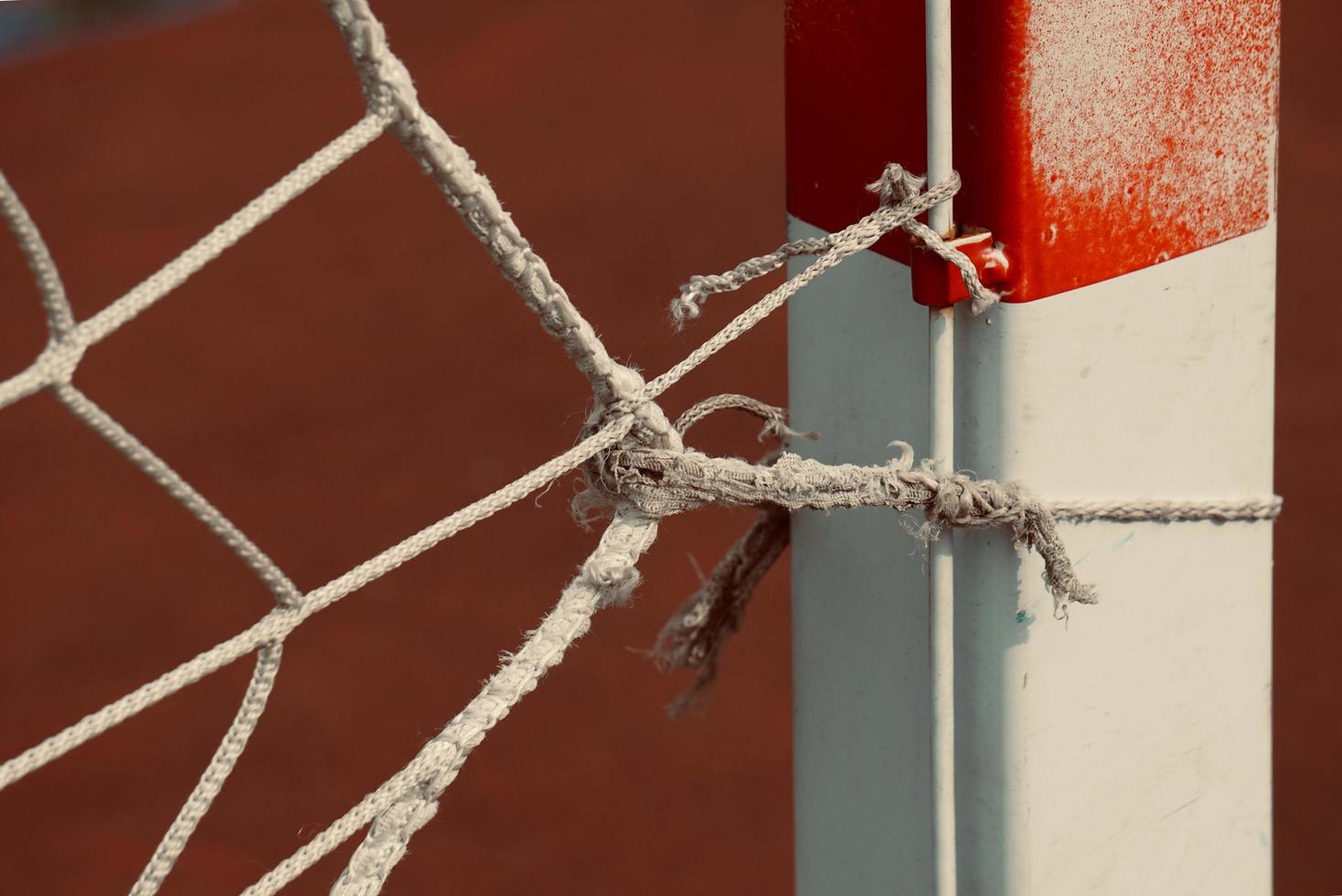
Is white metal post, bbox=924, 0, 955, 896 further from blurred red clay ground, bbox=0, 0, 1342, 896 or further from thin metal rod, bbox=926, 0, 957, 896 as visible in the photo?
blurred red clay ground, bbox=0, 0, 1342, 896

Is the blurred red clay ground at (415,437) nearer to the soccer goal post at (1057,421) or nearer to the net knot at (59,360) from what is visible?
the soccer goal post at (1057,421)

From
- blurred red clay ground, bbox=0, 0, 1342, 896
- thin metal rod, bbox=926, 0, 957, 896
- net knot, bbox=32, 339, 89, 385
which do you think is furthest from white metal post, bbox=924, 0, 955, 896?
blurred red clay ground, bbox=0, 0, 1342, 896

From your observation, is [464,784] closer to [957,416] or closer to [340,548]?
[340,548]

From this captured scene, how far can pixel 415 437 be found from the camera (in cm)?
357

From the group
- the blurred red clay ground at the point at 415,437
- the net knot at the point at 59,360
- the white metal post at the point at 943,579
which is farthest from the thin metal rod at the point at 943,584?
the blurred red clay ground at the point at 415,437

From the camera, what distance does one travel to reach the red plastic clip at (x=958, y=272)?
726 millimetres

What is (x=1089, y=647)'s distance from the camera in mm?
788

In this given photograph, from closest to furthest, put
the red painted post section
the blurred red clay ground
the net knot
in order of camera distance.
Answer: the net knot < the red painted post section < the blurred red clay ground

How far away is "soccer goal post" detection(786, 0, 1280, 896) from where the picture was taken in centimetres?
73

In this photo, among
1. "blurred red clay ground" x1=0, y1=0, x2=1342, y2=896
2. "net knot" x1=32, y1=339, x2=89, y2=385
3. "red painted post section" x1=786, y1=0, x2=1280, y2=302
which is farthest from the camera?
"blurred red clay ground" x1=0, y1=0, x2=1342, y2=896

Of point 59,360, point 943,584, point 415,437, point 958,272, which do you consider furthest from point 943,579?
point 415,437

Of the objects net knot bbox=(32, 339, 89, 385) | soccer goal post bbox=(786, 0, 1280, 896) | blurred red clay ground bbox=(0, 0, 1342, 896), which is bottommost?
net knot bbox=(32, 339, 89, 385)

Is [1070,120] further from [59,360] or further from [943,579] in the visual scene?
[59,360]

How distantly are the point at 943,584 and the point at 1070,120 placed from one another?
0.80 ft
